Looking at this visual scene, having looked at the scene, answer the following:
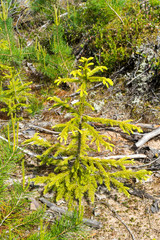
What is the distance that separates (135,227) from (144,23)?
17.8 feet

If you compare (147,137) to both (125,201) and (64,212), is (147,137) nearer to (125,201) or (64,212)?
(125,201)

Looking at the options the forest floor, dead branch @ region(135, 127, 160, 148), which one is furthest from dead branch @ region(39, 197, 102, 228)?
dead branch @ region(135, 127, 160, 148)

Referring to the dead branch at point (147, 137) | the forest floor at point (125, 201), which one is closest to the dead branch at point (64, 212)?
the forest floor at point (125, 201)

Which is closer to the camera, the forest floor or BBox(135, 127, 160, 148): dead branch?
the forest floor

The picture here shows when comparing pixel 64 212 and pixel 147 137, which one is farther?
pixel 147 137

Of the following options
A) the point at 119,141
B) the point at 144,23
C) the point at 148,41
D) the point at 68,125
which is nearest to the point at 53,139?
the point at 119,141

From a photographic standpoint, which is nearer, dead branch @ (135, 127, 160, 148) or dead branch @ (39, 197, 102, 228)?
dead branch @ (39, 197, 102, 228)

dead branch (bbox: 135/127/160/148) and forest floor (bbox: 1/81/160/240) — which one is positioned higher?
dead branch (bbox: 135/127/160/148)

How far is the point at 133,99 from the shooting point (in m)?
4.93

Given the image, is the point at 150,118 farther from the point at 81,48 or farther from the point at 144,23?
the point at 81,48

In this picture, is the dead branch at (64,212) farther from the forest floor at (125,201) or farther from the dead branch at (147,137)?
the dead branch at (147,137)

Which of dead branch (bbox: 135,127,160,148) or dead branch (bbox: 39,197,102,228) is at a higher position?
dead branch (bbox: 135,127,160,148)

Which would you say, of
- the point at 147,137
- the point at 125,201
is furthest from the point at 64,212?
the point at 147,137

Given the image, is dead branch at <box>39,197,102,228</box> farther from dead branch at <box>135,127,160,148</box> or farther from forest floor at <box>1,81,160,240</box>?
dead branch at <box>135,127,160,148</box>
